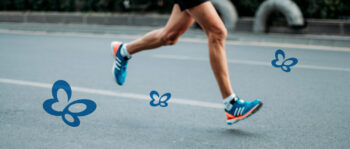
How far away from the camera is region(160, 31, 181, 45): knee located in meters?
4.00

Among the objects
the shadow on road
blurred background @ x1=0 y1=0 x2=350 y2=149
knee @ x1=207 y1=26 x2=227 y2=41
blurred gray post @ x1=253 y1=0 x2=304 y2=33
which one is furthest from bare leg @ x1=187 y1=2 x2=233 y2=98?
blurred gray post @ x1=253 y1=0 x2=304 y2=33

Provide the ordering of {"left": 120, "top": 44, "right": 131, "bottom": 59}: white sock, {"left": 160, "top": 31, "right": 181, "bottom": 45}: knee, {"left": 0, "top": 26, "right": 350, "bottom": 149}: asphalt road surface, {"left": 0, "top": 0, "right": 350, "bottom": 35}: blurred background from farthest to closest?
{"left": 0, "top": 0, "right": 350, "bottom": 35}: blurred background → {"left": 120, "top": 44, "right": 131, "bottom": 59}: white sock → {"left": 160, "top": 31, "right": 181, "bottom": 45}: knee → {"left": 0, "top": 26, "right": 350, "bottom": 149}: asphalt road surface

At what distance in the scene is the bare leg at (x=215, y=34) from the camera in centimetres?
367

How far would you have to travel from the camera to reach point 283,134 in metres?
3.72

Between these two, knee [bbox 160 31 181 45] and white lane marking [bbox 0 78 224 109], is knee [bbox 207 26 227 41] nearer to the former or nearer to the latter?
knee [bbox 160 31 181 45]

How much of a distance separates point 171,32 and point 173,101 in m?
1.05

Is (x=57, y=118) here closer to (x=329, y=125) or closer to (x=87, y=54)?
(x=329, y=125)

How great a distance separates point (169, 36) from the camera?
13.2ft

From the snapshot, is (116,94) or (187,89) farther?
(187,89)

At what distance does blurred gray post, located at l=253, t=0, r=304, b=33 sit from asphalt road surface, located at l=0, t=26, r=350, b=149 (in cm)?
335

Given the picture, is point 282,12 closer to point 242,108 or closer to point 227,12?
point 227,12

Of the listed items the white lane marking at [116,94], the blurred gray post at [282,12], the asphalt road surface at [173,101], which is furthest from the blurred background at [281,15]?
the white lane marking at [116,94]

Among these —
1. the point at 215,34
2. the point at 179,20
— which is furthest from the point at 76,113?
the point at 215,34

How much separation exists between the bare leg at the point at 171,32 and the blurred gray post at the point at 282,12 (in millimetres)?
8514
